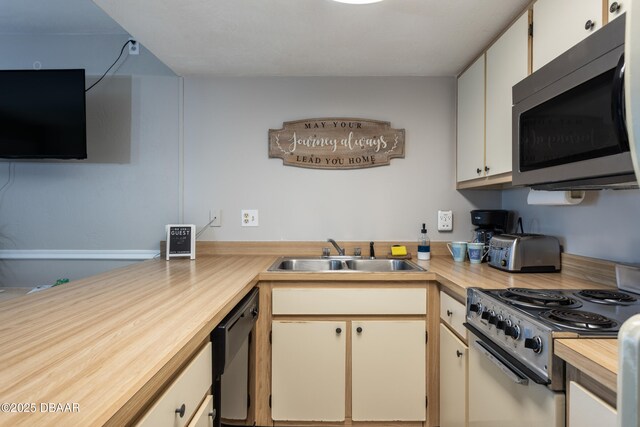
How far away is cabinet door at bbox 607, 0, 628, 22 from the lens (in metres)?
0.99

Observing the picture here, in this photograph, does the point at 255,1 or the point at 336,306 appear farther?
the point at 336,306

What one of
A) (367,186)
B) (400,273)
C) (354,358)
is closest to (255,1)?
(367,186)

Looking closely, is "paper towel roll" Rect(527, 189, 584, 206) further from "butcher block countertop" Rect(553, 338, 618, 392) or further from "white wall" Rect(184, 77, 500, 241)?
"butcher block countertop" Rect(553, 338, 618, 392)

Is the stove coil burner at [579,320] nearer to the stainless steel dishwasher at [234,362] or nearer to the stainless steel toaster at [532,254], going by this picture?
the stainless steel toaster at [532,254]

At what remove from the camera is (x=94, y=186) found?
7.56ft

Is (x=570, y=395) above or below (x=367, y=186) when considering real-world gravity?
below

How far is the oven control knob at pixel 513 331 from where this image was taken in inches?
38.6

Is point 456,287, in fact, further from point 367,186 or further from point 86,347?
point 86,347

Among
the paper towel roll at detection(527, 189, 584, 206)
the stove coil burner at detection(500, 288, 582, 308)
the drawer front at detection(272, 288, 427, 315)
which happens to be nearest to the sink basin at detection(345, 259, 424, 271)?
the drawer front at detection(272, 288, 427, 315)

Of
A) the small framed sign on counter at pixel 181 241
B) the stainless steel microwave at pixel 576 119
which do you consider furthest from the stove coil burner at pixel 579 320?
the small framed sign on counter at pixel 181 241

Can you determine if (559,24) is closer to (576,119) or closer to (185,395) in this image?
(576,119)

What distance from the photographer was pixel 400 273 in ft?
5.69

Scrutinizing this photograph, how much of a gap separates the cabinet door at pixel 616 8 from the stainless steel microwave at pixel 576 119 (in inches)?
5.8

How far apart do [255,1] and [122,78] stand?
1319mm
